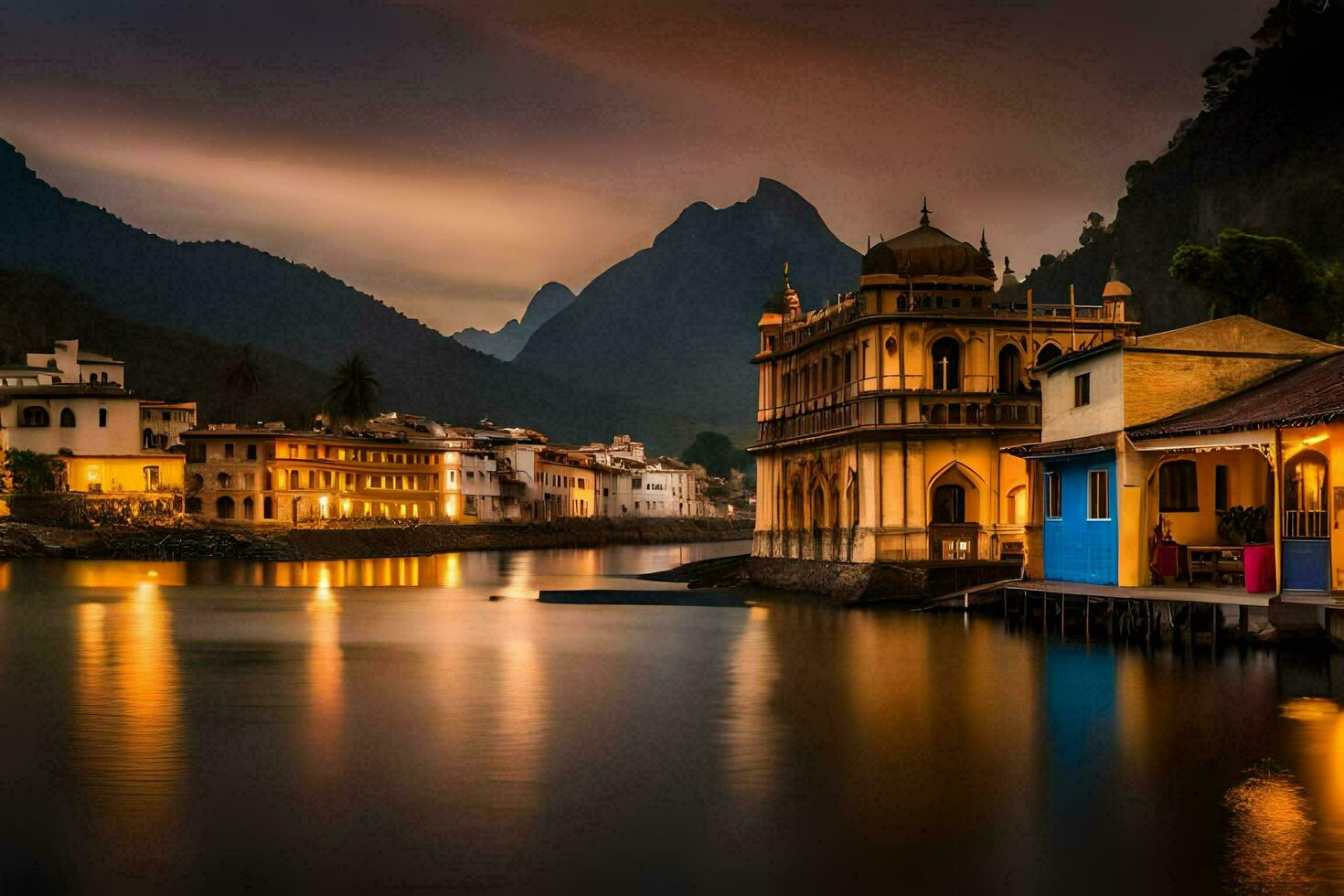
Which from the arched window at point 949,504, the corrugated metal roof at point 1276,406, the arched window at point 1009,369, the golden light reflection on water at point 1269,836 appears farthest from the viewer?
the arched window at point 1009,369

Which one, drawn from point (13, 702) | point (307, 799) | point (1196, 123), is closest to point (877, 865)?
point (307, 799)

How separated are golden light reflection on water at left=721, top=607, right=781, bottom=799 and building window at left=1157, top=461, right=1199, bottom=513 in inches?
468

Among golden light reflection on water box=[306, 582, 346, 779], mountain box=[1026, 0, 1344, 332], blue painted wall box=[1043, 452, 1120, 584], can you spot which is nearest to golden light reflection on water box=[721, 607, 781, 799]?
golden light reflection on water box=[306, 582, 346, 779]

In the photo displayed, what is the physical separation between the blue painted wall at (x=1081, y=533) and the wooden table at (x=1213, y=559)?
1979mm

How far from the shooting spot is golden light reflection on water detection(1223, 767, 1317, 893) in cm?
1465

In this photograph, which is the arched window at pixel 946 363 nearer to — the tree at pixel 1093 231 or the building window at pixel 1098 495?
the building window at pixel 1098 495

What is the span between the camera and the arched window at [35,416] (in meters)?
117

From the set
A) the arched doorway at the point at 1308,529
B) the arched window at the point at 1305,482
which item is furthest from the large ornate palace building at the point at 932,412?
the arched doorway at the point at 1308,529

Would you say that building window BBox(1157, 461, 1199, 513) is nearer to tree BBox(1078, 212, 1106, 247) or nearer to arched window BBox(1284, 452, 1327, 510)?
arched window BBox(1284, 452, 1327, 510)

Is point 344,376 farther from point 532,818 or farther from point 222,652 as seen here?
point 532,818

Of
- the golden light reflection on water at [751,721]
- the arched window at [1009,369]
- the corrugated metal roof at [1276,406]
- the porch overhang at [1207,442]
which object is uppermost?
the arched window at [1009,369]

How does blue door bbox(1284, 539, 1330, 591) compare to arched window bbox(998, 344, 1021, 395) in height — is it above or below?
below

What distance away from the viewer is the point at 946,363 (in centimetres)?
5762

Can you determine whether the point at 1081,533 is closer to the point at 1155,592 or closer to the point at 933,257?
the point at 1155,592
